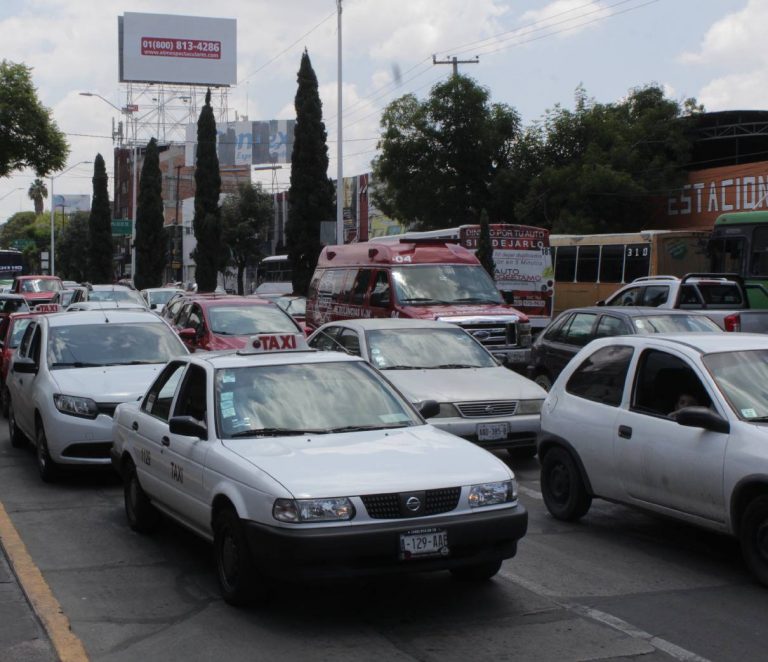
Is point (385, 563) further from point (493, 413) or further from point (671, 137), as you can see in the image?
point (671, 137)

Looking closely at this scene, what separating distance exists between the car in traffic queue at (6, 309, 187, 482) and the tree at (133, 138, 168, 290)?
182ft

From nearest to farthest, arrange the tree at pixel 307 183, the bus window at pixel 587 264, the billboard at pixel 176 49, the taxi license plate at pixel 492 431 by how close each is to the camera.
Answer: the taxi license plate at pixel 492 431 < the bus window at pixel 587 264 < the tree at pixel 307 183 < the billboard at pixel 176 49

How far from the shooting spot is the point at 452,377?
466 inches

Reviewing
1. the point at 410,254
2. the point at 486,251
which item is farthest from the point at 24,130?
the point at 410,254

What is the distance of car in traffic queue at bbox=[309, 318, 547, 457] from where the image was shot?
11.0 meters

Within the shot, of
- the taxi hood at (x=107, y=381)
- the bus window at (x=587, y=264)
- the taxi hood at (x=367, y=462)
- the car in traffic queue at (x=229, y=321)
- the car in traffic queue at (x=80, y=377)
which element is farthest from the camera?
the bus window at (x=587, y=264)

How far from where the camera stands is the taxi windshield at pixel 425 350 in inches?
489

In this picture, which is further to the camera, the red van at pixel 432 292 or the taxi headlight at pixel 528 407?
the red van at pixel 432 292

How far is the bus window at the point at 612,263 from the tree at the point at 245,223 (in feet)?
129

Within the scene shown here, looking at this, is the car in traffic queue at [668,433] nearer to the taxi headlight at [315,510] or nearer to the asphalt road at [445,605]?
the asphalt road at [445,605]

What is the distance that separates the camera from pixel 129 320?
12.3 meters

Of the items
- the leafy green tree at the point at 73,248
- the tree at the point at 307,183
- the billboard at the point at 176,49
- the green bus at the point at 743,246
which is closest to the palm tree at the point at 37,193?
the leafy green tree at the point at 73,248

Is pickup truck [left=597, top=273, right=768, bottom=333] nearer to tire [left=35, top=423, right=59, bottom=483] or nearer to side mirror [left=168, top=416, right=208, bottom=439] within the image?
tire [left=35, top=423, right=59, bottom=483]

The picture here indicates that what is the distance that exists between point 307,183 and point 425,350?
32663 millimetres
